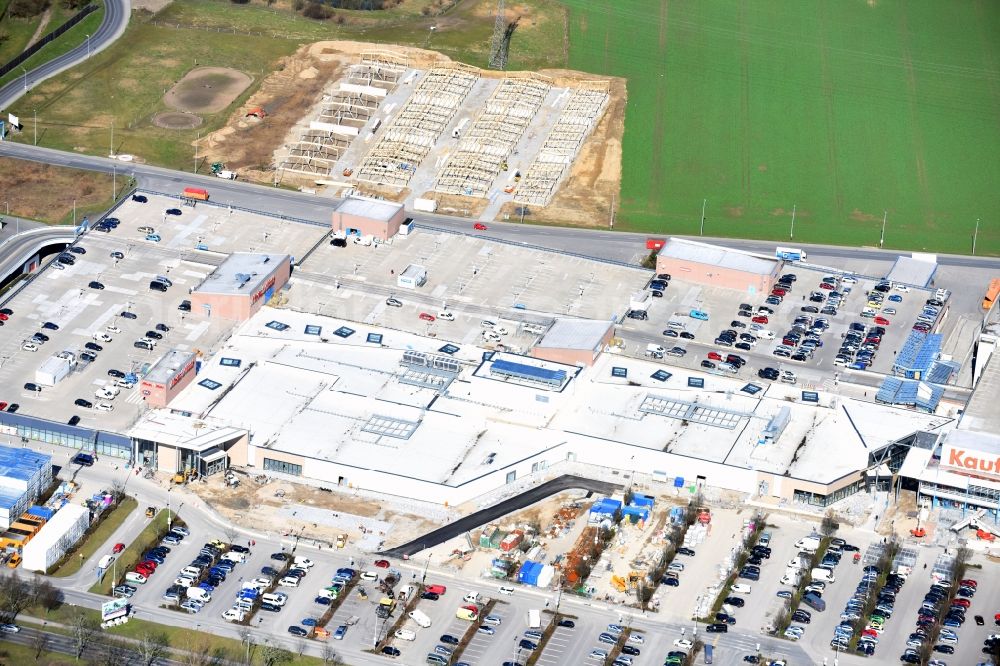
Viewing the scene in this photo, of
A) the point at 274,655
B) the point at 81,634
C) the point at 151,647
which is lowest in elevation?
the point at 274,655

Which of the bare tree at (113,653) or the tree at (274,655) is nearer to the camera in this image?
the bare tree at (113,653)

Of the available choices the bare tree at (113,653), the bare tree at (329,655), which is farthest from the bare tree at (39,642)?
the bare tree at (329,655)

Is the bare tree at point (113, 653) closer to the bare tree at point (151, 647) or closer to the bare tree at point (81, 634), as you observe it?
the bare tree at point (151, 647)

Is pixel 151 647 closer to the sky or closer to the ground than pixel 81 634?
closer to the ground

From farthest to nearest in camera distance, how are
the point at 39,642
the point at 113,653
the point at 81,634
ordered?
the point at 81,634 → the point at 39,642 → the point at 113,653

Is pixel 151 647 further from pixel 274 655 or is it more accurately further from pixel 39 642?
pixel 274 655

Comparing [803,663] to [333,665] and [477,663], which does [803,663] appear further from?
[333,665]

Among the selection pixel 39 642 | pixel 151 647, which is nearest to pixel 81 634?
pixel 39 642
